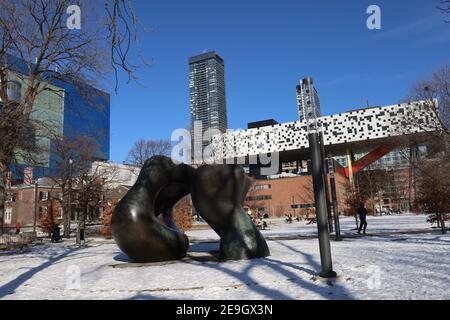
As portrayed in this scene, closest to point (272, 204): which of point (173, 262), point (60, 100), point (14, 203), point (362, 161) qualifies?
point (362, 161)

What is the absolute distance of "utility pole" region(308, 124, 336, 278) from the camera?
8.26m

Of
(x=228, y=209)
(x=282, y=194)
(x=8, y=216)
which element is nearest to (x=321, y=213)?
(x=228, y=209)

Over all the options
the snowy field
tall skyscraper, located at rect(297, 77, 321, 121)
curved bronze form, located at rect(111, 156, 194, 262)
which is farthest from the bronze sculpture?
tall skyscraper, located at rect(297, 77, 321, 121)

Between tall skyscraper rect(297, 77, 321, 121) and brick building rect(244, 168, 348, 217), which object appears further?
brick building rect(244, 168, 348, 217)

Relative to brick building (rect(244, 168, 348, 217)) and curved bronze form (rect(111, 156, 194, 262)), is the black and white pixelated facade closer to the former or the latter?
brick building (rect(244, 168, 348, 217))

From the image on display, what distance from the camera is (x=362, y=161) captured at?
8369 centimetres

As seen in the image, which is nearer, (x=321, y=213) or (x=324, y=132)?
(x=321, y=213)

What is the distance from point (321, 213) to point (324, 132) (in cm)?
7781

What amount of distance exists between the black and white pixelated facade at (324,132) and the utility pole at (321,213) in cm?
5525

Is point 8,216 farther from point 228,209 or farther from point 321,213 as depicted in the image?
point 321,213

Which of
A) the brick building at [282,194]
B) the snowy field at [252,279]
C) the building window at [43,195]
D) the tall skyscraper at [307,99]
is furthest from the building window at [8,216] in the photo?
the tall skyscraper at [307,99]

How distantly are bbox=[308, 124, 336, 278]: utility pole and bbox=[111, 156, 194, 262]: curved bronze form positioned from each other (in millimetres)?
5617

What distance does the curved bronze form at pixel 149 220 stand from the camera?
38.7 ft

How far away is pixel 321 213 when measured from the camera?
847 centimetres
